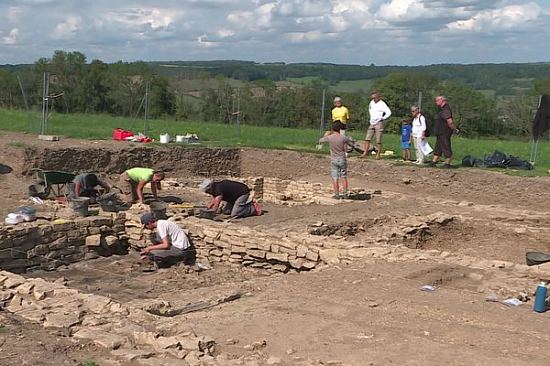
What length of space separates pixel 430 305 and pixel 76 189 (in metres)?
7.83

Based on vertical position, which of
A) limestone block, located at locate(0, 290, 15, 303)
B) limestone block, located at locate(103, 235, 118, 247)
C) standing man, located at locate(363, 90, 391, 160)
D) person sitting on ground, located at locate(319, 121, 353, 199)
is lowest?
limestone block, located at locate(103, 235, 118, 247)

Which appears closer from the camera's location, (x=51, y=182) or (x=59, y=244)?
(x=59, y=244)

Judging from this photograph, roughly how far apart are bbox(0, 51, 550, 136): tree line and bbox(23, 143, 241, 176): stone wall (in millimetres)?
15168

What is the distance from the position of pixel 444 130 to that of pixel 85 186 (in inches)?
327

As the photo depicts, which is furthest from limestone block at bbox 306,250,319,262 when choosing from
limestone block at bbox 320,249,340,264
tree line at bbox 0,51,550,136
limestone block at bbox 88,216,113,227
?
tree line at bbox 0,51,550,136

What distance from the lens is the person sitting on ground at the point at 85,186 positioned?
1285 centimetres

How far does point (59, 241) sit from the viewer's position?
1119cm

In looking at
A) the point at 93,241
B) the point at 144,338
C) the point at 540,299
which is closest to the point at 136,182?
the point at 93,241

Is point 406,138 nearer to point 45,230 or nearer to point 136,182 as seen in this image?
point 136,182

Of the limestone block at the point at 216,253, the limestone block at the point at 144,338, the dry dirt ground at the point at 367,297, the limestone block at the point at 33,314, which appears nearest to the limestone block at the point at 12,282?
the limestone block at the point at 33,314

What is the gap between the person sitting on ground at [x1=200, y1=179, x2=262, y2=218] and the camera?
40.5 feet

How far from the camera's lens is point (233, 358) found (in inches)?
221

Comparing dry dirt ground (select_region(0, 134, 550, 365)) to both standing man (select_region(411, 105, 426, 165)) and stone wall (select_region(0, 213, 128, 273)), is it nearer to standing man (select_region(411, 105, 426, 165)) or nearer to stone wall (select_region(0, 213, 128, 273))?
stone wall (select_region(0, 213, 128, 273))

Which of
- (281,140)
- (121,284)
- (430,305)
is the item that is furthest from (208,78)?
(430,305)
